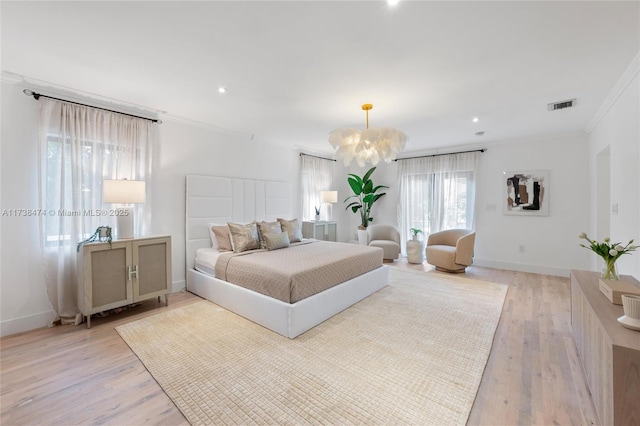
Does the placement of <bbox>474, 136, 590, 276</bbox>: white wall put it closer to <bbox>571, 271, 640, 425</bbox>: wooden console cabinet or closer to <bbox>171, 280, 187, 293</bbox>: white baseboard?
<bbox>571, 271, 640, 425</bbox>: wooden console cabinet

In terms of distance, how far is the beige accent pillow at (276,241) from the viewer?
3855mm

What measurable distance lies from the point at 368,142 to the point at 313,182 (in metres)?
3.24

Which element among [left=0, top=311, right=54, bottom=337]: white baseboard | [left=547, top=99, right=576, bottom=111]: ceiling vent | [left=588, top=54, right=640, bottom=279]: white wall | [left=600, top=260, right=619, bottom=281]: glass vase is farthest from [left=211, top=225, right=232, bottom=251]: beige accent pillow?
[left=547, top=99, right=576, bottom=111]: ceiling vent

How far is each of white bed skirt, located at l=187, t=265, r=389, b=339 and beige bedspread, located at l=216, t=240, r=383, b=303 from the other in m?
0.07

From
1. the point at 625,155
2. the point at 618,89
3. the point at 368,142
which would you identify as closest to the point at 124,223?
the point at 368,142

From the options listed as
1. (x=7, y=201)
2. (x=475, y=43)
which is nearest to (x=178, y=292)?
(x=7, y=201)

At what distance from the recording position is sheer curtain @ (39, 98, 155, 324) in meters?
2.82

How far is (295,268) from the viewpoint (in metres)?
2.78

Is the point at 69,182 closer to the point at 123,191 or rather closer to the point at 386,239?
the point at 123,191

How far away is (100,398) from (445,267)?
4903 mm

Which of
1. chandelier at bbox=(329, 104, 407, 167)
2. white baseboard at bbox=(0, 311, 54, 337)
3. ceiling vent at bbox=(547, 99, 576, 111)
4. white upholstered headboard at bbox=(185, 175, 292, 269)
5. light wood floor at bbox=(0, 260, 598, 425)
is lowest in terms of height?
light wood floor at bbox=(0, 260, 598, 425)

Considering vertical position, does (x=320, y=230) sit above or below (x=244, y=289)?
above

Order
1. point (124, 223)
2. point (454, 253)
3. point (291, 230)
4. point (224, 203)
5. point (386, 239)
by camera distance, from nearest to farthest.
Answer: point (124, 223)
point (224, 203)
point (291, 230)
point (454, 253)
point (386, 239)

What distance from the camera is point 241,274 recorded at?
3.04m
